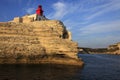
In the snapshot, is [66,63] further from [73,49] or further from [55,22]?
[55,22]

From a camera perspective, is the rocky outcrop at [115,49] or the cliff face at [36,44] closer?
the cliff face at [36,44]

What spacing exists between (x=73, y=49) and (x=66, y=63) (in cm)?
304

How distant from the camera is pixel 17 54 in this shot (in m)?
34.4

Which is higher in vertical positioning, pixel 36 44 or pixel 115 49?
pixel 36 44

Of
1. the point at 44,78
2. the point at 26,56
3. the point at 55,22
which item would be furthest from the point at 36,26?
the point at 44,78

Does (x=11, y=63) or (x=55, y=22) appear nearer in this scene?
(x=11, y=63)

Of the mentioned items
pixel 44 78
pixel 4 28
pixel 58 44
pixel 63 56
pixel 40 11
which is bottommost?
pixel 44 78

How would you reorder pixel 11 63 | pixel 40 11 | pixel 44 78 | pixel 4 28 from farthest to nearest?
pixel 40 11 → pixel 4 28 → pixel 11 63 → pixel 44 78

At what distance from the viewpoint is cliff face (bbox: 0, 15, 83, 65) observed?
3456 centimetres

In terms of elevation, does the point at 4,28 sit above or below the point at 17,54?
above

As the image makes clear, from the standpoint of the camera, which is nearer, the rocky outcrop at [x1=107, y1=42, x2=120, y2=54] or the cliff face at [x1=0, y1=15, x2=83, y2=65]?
the cliff face at [x1=0, y1=15, x2=83, y2=65]

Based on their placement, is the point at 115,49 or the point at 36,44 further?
the point at 115,49

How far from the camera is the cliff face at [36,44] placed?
3456 cm

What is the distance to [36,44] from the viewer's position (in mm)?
37375
